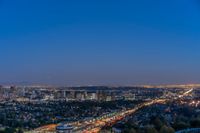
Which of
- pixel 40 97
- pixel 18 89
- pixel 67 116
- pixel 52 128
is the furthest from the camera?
pixel 18 89

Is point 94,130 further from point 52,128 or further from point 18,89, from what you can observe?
point 18,89

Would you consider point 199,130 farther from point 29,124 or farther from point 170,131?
point 29,124

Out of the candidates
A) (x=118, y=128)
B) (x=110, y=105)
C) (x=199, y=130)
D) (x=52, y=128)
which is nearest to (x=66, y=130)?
(x=52, y=128)

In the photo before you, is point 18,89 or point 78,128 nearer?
point 78,128

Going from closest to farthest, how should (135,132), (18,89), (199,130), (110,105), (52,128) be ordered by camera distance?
1. (199,130)
2. (135,132)
3. (52,128)
4. (110,105)
5. (18,89)

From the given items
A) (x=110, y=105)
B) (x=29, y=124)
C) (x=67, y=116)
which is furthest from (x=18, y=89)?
(x=29, y=124)

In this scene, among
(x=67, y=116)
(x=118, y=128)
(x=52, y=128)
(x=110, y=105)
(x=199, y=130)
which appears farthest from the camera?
(x=110, y=105)

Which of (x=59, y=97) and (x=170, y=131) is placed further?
(x=59, y=97)

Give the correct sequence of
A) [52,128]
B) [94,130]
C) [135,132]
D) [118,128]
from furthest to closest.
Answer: [52,128], [94,130], [118,128], [135,132]

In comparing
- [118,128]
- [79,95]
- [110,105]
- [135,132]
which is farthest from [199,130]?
[79,95]
